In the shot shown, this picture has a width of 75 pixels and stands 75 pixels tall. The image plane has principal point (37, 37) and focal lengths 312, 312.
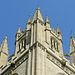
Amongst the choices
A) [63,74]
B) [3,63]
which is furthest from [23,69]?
[3,63]

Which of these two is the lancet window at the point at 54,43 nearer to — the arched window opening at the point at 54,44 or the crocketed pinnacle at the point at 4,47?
the arched window opening at the point at 54,44

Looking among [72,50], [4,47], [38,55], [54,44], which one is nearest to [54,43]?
[54,44]

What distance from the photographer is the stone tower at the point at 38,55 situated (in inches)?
1405

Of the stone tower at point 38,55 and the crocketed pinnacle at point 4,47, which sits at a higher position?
the crocketed pinnacle at point 4,47

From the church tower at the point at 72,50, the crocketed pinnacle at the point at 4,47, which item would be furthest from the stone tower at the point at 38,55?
the crocketed pinnacle at the point at 4,47

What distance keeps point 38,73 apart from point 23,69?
3.81 m

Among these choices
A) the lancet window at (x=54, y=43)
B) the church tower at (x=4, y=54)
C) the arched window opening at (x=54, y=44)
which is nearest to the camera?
the arched window opening at (x=54, y=44)

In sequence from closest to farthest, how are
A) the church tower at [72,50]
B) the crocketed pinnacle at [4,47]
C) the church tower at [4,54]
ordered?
the church tower at [4,54] → the church tower at [72,50] → the crocketed pinnacle at [4,47]

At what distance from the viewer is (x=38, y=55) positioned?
36.3 meters

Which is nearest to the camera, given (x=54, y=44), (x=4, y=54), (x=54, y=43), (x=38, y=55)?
(x=38, y=55)

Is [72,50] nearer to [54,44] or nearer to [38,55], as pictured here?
[54,44]

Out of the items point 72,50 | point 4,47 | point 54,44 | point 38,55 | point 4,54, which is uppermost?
point 4,47

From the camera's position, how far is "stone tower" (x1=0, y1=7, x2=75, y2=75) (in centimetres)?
3568

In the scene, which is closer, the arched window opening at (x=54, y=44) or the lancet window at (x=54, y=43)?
the arched window opening at (x=54, y=44)
